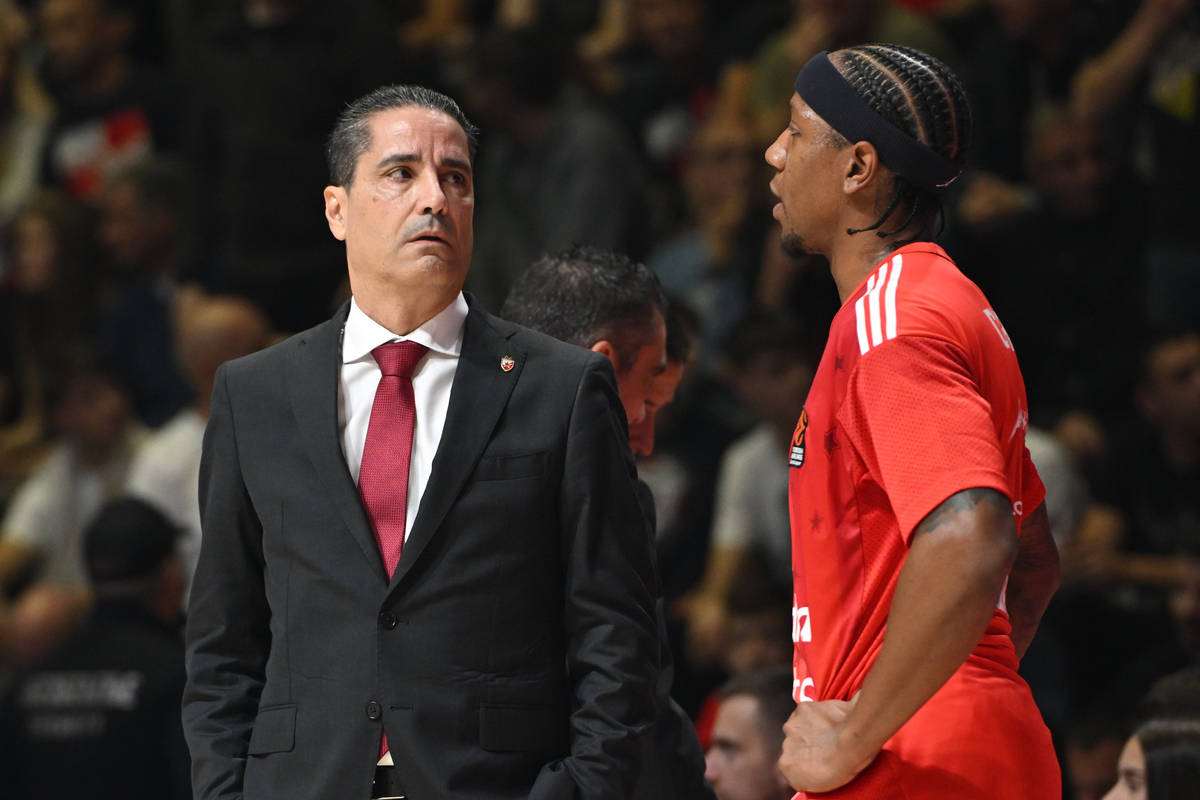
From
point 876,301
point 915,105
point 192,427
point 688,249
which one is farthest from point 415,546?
→ point 688,249

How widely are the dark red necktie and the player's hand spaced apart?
594mm

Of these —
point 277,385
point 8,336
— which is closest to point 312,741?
point 277,385

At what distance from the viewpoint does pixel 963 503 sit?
2057 mm

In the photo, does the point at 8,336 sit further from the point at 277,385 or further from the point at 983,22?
the point at 277,385

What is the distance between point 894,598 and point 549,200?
4434 millimetres

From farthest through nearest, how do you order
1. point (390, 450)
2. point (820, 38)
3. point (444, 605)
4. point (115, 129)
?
point (115, 129) < point (820, 38) < point (390, 450) < point (444, 605)

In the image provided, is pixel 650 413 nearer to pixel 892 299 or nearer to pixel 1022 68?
pixel 892 299

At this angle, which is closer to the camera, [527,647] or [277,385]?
[527,647]

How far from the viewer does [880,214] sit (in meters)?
2.38

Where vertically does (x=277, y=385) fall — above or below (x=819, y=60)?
below

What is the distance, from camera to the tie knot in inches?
96.3

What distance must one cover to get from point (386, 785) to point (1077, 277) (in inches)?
171

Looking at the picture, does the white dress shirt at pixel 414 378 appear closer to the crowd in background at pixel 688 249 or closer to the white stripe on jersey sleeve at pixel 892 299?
the white stripe on jersey sleeve at pixel 892 299

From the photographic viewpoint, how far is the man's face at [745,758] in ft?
12.6
